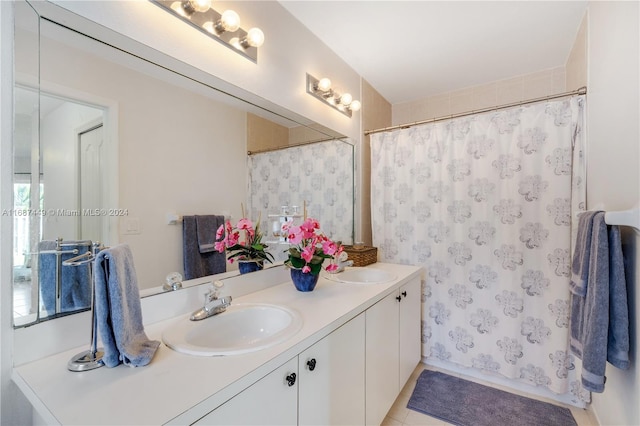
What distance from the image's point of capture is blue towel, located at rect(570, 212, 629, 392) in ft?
3.23

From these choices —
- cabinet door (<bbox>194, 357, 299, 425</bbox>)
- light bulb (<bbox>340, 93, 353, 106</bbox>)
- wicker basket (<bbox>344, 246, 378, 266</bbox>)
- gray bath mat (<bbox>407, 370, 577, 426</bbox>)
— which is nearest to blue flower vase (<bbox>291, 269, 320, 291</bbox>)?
cabinet door (<bbox>194, 357, 299, 425</bbox>)

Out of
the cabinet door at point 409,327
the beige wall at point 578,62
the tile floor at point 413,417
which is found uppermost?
the beige wall at point 578,62

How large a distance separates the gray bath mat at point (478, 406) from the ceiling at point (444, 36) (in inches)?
93.4

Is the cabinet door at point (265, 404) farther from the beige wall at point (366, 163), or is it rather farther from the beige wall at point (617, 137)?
the beige wall at point (366, 163)

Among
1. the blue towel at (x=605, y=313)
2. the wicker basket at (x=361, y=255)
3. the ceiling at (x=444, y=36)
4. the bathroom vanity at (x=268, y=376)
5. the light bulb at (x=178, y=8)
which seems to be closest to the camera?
the bathroom vanity at (x=268, y=376)

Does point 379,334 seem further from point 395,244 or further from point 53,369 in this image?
point 53,369

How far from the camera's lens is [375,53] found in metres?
2.08

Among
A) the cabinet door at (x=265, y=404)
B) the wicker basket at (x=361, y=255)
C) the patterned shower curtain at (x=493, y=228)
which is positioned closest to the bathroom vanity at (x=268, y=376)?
the cabinet door at (x=265, y=404)

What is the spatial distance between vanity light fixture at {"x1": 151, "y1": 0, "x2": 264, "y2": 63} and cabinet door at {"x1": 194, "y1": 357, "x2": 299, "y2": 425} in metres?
1.34

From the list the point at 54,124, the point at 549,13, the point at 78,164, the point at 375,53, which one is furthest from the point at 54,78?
the point at 549,13

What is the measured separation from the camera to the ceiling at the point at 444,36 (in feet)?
5.34

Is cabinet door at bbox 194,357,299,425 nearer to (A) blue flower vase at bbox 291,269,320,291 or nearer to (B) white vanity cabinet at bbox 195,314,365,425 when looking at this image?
(B) white vanity cabinet at bbox 195,314,365,425

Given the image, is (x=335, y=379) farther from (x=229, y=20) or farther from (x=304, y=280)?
(x=229, y=20)

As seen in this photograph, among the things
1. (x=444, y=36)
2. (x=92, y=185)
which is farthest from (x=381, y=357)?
(x=444, y=36)
